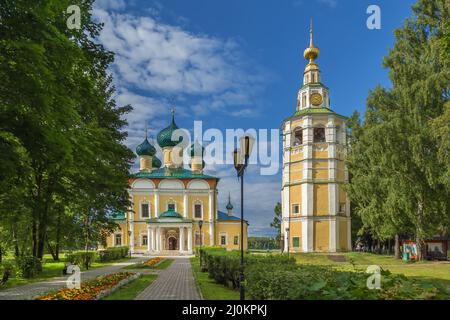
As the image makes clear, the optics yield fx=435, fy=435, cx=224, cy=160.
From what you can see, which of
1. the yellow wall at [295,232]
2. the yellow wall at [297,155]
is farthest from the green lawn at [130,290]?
the yellow wall at [297,155]

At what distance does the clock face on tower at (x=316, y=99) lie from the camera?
43.5m

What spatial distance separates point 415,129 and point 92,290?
17.2 meters

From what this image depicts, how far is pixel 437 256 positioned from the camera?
28344 millimetres

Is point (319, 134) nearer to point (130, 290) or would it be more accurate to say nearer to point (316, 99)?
point (316, 99)

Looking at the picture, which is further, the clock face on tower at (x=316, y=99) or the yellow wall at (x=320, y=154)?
the clock face on tower at (x=316, y=99)

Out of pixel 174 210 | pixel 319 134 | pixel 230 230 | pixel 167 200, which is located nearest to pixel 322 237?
pixel 319 134

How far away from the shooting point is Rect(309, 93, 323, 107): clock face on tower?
4350cm

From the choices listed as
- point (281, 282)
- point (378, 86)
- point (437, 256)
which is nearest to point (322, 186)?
point (437, 256)

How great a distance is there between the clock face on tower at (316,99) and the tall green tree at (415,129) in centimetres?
1711

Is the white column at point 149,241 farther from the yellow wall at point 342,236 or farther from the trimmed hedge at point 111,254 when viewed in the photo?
the yellow wall at point 342,236

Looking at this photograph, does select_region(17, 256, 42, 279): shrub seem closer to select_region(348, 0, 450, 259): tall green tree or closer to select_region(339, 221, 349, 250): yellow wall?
select_region(348, 0, 450, 259): tall green tree

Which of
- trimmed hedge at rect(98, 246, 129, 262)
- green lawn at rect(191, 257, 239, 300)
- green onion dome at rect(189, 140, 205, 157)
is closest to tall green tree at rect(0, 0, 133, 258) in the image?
green lawn at rect(191, 257, 239, 300)

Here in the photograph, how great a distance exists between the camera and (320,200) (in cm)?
4075
